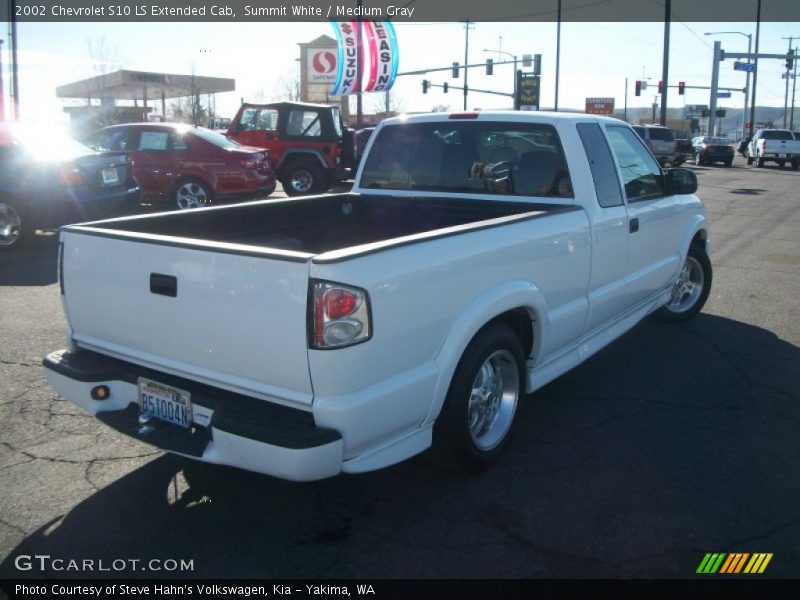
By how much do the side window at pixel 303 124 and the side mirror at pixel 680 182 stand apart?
41.2 feet

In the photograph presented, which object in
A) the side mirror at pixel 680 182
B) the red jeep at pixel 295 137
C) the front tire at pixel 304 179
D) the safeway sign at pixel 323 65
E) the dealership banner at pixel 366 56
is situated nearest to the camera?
the side mirror at pixel 680 182

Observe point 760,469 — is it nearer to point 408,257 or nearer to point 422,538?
point 422,538

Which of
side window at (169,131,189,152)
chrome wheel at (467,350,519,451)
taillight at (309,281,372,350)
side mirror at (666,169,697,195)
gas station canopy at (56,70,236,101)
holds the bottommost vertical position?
chrome wheel at (467,350,519,451)

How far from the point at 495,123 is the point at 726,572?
10.0ft

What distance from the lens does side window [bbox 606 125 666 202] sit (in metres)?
5.40

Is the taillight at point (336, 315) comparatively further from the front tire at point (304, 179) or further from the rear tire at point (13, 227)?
the front tire at point (304, 179)

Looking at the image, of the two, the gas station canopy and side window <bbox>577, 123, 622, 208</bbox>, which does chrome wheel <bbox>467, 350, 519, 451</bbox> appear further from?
the gas station canopy

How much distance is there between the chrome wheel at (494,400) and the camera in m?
3.99

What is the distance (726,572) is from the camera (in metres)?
3.21

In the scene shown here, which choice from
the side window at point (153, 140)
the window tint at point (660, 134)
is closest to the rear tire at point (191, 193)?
the side window at point (153, 140)

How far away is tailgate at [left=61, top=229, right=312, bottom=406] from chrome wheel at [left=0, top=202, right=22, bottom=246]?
707 cm

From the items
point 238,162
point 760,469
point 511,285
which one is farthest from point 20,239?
point 760,469

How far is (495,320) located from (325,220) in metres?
1.92

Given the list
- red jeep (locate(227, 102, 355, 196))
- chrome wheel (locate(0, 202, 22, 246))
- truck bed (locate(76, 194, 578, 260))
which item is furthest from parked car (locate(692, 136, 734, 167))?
truck bed (locate(76, 194, 578, 260))
